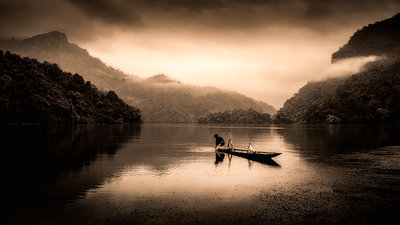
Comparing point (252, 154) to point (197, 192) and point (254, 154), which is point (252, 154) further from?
point (197, 192)

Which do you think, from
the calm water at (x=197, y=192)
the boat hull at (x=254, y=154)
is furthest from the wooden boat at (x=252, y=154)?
the calm water at (x=197, y=192)

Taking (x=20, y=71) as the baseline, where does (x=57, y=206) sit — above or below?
below

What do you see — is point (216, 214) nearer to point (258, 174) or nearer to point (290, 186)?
point (290, 186)

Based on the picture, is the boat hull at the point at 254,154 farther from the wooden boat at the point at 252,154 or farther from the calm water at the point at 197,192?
the calm water at the point at 197,192

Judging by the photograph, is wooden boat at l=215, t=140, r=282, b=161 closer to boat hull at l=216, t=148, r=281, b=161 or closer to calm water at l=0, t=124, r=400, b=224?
boat hull at l=216, t=148, r=281, b=161

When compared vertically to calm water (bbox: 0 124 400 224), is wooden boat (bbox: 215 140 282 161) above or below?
above

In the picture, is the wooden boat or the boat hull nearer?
the boat hull

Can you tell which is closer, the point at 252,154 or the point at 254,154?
the point at 254,154

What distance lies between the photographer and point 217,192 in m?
26.7

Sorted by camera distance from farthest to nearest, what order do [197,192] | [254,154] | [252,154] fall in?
[252,154] → [254,154] → [197,192]

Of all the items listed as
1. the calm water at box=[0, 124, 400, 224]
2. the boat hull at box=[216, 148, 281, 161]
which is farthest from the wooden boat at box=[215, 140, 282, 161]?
the calm water at box=[0, 124, 400, 224]

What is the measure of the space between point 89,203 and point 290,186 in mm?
18627

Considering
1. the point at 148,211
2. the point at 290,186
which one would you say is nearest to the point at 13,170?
the point at 148,211

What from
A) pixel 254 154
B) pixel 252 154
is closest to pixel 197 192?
pixel 254 154
